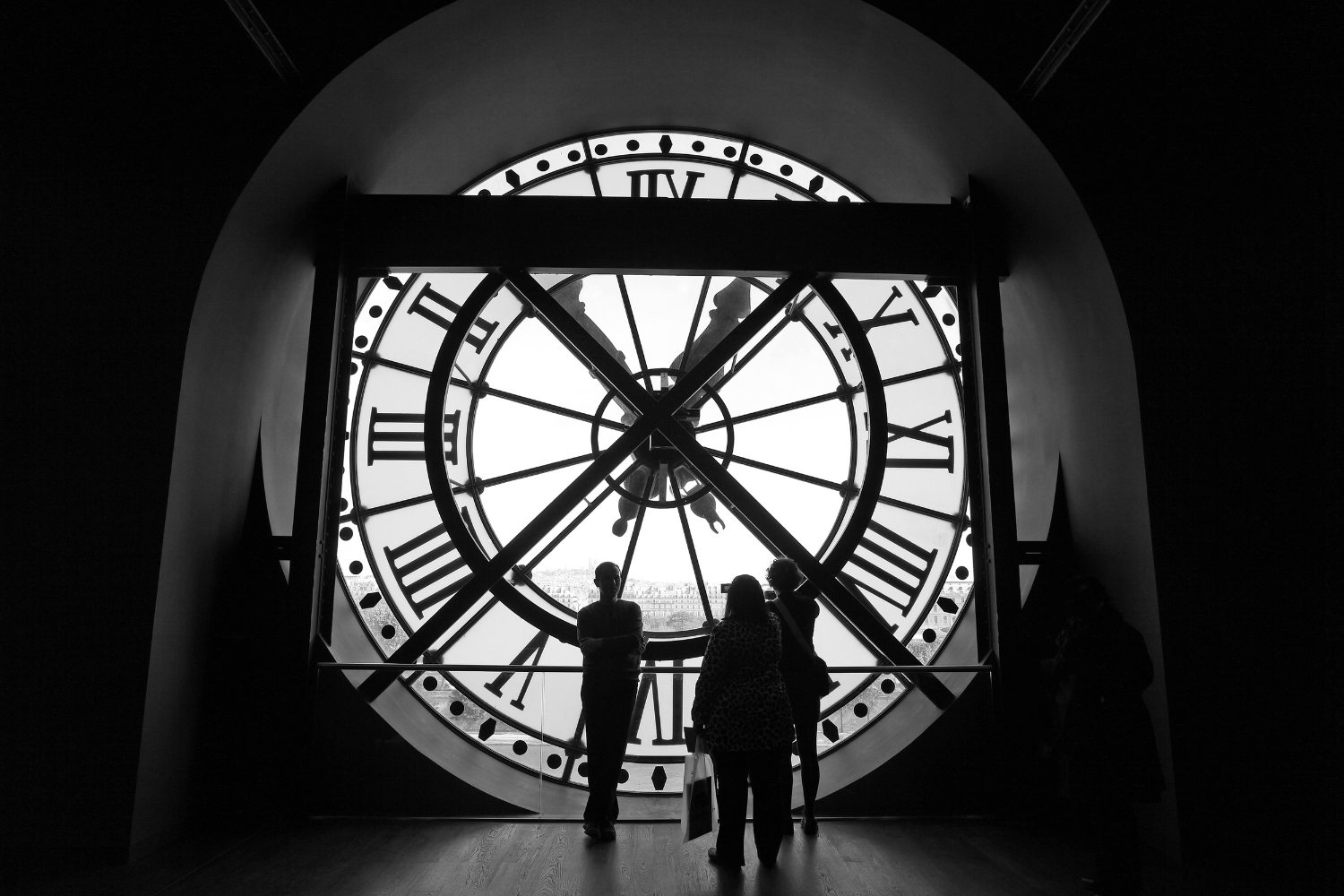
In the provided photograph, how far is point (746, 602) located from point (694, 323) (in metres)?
1.89

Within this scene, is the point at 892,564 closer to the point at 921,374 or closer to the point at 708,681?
the point at 921,374

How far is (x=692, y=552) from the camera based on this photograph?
3.98m

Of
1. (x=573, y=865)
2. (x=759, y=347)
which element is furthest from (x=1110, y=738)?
(x=759, y=347)

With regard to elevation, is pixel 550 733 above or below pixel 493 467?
below

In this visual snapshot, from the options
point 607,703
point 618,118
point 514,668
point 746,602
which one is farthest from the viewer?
point 618,118

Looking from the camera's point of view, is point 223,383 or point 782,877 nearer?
point 782,877

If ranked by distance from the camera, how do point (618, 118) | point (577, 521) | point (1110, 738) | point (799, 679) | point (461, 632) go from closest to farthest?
point (1110, 738), point (799, 679), point (461, 632), point (577, 521), point (618, 118)

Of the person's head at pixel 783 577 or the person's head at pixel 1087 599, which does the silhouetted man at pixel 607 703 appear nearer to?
the person's head at pixel 783 577

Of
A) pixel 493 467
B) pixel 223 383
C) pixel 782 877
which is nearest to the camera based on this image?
pixel 782 877

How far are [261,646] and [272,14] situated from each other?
2454mm

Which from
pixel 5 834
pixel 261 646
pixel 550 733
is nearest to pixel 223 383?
pixel 261 646

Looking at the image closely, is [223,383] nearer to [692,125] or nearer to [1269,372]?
[692,125]

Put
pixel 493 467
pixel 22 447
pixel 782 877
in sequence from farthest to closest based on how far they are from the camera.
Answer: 1. pixel 493 467
2. pixel 22 447
3. pixel 782 877

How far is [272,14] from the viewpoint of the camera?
3018 millimetres
